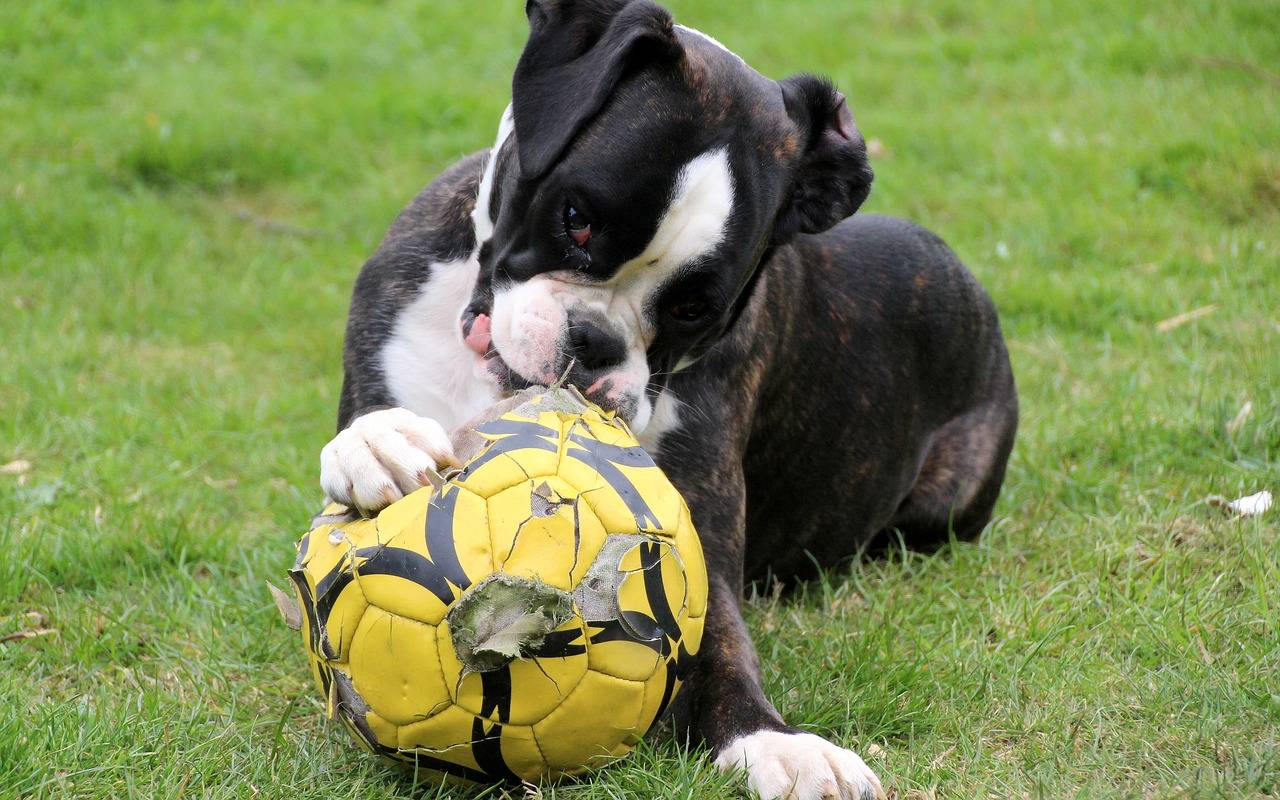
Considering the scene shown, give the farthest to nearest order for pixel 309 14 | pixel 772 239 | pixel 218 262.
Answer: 1. pixel 309 14
2. pixel 218 262
3. pixel 772 239

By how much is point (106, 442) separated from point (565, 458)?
2.97m

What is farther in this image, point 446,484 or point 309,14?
point 309,14

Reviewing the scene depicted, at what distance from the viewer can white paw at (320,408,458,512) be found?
268 cm

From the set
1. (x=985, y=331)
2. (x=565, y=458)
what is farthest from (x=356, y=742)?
(x=985, y=331)

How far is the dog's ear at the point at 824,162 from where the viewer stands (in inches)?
139

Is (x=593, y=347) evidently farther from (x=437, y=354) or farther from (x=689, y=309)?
(x=437, y=354)

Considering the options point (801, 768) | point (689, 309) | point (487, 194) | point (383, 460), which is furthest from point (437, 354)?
point (801, 768)

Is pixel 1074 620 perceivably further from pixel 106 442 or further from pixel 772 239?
pixel 106 442

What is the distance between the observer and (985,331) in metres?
4.56

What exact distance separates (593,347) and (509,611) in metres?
0.84

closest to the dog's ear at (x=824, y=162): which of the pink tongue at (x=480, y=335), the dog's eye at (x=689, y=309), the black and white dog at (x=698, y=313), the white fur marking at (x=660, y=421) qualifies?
the black and white dog at (x=698, y=313)

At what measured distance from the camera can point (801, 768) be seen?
9.10 feet

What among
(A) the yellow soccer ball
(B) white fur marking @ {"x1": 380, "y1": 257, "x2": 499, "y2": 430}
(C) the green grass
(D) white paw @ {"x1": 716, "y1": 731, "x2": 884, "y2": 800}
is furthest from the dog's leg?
(B) white fur marking @ {"x1": 380, "y1": 257, "x2": 499, "y2": 430}

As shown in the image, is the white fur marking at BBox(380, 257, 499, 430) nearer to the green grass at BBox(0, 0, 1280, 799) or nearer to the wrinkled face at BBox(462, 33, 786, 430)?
the wrinkled face at BBox(462, 33, 786, 430)
